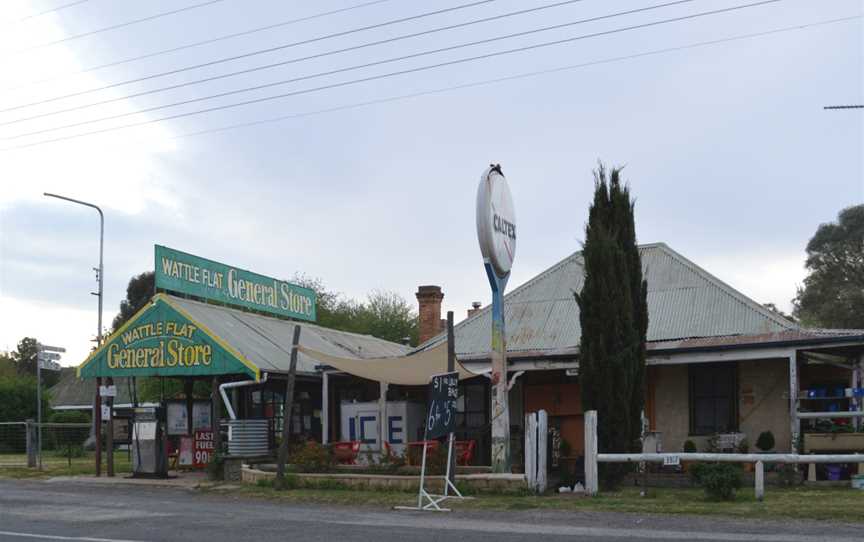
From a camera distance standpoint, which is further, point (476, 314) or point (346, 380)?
point (476, 314)

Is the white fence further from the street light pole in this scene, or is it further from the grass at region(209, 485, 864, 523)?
the street light pole

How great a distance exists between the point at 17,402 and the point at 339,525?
34217 millimetres

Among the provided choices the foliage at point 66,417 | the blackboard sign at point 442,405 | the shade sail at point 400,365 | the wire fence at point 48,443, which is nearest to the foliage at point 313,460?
the shade sail at point 400,365

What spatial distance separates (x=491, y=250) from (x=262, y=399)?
11.4 metres

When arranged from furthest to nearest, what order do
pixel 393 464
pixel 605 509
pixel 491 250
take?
pixel 393 464
pixel 491 250
pixel 605 509

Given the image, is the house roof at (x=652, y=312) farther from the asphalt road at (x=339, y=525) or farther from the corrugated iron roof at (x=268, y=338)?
the asphalt road at (x=339, y=525)

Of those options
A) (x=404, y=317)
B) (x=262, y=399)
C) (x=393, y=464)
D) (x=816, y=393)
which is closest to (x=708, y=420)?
(x=816, y=393)

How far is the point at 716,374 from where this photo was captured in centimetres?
2050

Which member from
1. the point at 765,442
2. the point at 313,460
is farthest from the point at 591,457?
the point at 313,460

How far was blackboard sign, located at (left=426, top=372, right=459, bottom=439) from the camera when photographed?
613 inches

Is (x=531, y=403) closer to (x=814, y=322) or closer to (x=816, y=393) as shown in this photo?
(x=816, y=393)

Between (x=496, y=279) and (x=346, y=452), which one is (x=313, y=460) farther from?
(x=496, y=279)

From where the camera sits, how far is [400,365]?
1916 centimetres

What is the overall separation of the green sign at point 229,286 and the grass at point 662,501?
23.9ft
